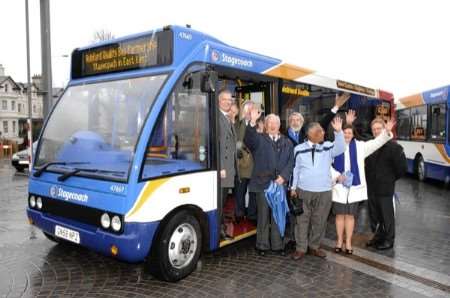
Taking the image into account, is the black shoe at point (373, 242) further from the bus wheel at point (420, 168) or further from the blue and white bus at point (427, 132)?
the bus wheel at point (420, 168)

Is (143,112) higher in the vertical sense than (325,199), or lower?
higher

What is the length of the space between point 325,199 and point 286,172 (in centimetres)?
60

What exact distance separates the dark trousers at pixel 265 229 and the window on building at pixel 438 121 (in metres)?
8.24

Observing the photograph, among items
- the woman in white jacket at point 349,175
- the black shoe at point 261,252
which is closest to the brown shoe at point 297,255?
the black shoe at point 261,252

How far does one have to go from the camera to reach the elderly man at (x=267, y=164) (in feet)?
Answer: 17.6

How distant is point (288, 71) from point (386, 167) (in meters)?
2.09

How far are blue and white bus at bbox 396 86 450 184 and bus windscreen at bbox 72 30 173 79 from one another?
9.47 m

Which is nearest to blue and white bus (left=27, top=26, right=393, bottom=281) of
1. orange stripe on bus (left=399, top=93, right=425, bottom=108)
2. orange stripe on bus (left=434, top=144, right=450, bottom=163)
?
orange stripe on bus (left=434, top=144, right=450, bottom=163)

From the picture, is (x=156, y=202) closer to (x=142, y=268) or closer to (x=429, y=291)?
(x=142, y=268)

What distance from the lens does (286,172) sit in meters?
5.43

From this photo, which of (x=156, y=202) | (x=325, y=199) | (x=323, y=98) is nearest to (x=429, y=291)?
(x=325, y=199)

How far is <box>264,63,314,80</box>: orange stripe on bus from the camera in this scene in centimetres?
626

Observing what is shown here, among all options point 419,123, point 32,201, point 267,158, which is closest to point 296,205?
point 267,158

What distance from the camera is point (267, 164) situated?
5355mm
